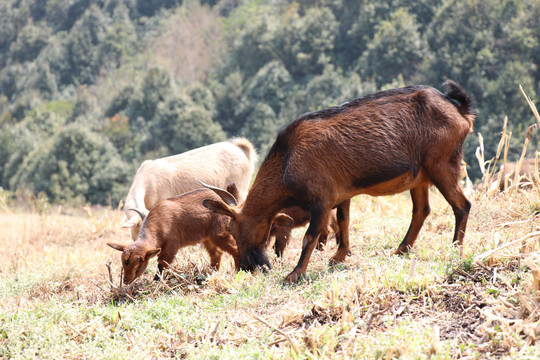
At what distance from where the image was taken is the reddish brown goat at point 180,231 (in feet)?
21.9

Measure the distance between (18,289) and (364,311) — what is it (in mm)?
4726

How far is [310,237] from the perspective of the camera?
556 cm

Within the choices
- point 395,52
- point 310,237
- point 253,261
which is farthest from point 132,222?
point 395,52

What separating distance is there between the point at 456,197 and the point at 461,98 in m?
0.94

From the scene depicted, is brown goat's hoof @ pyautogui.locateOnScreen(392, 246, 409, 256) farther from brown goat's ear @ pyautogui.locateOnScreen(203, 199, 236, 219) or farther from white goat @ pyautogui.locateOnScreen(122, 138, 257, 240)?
white goat @ pyautogui.locateOnScreen(122, 138, 257, 240)

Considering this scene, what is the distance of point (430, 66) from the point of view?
1561 inches

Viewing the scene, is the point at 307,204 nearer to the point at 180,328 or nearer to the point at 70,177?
the point at 180,328

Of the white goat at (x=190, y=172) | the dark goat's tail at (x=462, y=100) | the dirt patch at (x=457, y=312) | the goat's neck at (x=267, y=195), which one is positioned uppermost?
the dark goat's tail at (x=462, y=100)

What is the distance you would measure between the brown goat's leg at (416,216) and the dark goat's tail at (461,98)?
89 cm

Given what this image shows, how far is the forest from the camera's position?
36531 millimetres

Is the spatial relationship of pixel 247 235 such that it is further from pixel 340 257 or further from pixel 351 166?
pixel 351 166

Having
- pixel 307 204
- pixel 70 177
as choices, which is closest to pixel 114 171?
pixel 70 177

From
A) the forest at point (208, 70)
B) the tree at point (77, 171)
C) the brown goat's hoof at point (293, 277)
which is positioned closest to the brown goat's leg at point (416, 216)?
the brown goat's hoof at point (293, 277)

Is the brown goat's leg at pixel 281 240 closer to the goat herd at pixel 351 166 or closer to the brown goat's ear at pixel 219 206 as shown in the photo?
the goat herd at pixel 351 166
